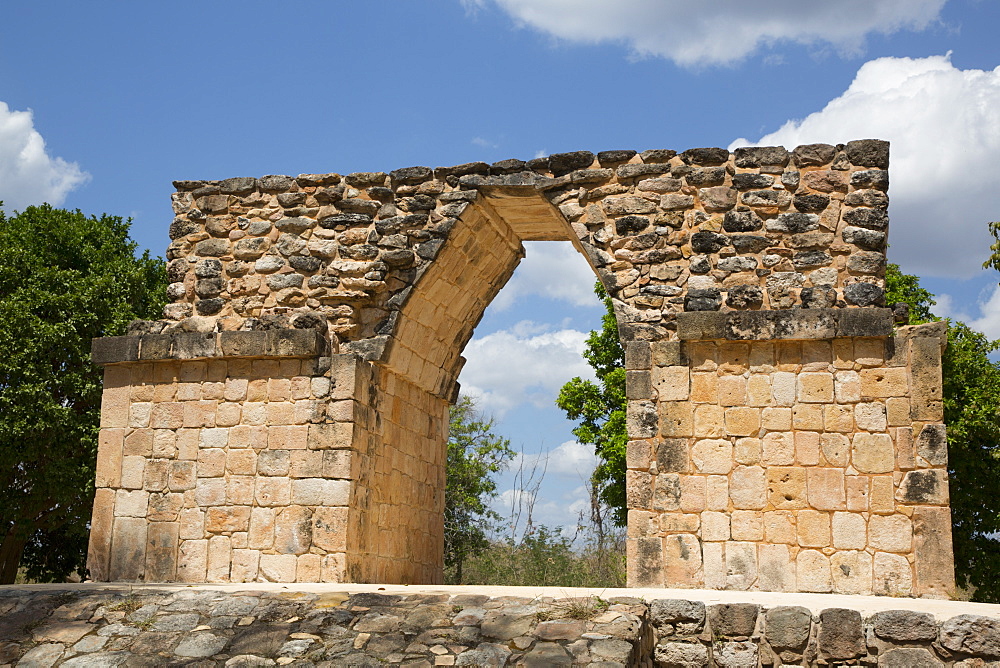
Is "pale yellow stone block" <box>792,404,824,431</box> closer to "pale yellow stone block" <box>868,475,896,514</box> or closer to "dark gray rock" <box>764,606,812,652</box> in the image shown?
"pale yellow stone block" <box>868,475,896,514</box>

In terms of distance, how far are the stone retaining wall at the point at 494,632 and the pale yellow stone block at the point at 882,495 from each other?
1.12m

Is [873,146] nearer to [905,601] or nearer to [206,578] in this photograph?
[905,601]

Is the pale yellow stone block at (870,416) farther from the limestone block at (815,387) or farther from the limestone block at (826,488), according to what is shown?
the limestone block at (826,488)

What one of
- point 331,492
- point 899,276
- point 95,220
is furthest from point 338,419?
point 899,276

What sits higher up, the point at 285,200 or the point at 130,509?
the point at 285,200

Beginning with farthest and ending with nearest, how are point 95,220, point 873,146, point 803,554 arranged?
point 95,220, point 873,146, point 803,554

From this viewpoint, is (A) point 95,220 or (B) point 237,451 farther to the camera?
(A) point 95,220

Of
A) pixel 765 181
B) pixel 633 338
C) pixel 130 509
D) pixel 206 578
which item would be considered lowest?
pixel 206 578

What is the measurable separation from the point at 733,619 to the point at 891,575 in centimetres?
202

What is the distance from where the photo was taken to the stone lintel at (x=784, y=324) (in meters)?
7.84

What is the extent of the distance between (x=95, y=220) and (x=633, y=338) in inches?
432

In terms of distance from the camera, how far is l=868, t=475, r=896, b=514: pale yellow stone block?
7562 millimetres

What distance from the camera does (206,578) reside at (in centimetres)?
850

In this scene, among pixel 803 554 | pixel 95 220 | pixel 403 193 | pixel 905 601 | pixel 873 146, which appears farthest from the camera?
pixel 95 220
